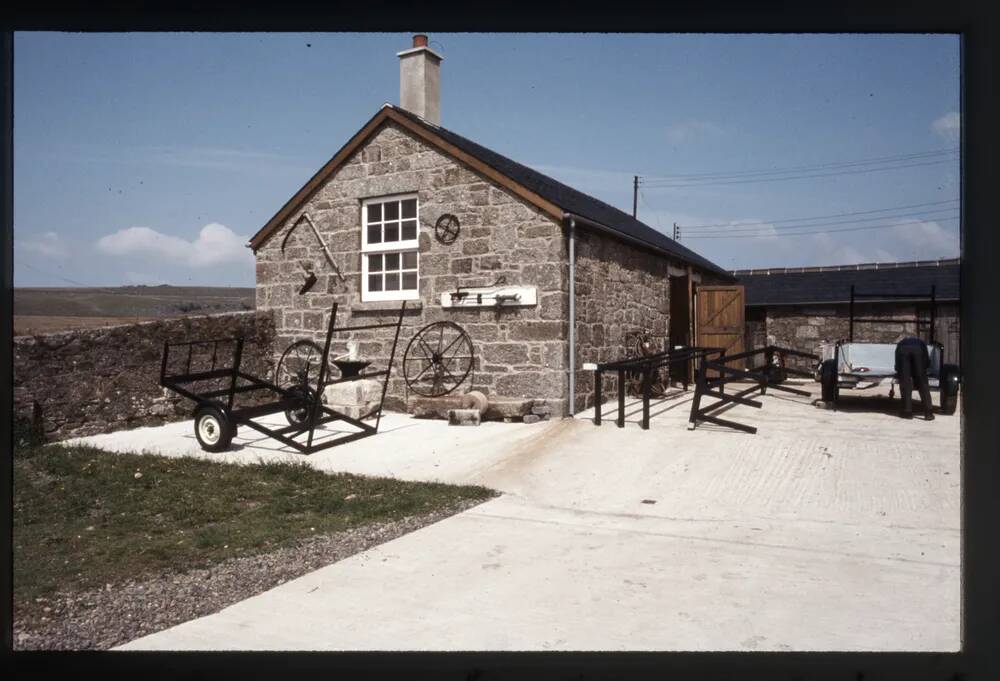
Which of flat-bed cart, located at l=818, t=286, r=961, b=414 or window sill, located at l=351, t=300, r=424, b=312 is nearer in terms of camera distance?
flat-bed cart, located at l=818, t=286, r=961, b=414

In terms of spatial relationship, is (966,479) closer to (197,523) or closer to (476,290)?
(197,523)

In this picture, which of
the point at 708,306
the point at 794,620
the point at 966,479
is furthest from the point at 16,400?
the point at 708,306

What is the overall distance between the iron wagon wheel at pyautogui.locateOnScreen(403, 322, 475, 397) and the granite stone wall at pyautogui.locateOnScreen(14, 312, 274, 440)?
2972 millimetres

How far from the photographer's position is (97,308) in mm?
12094

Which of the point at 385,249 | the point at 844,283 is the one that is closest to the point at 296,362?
the point at 385,249

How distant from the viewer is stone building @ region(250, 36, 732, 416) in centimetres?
981

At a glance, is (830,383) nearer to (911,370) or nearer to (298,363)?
(911,370)

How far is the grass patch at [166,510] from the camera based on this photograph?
15.0 ft

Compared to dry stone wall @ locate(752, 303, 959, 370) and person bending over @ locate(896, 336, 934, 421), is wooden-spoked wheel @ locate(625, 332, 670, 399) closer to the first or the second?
person bending over @ locate(896, 336, 934, 421)

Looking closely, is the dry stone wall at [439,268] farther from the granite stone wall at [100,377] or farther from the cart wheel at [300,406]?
the cart wheel at [300,406]

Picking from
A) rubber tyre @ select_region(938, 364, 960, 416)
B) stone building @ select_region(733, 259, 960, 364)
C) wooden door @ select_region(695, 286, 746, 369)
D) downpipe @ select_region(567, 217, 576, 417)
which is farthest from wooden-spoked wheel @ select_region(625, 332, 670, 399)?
stone building @ select_region(733, 259, 960, 364)

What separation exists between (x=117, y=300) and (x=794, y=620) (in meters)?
12.5

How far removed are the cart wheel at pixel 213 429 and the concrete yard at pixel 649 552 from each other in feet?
0.68
